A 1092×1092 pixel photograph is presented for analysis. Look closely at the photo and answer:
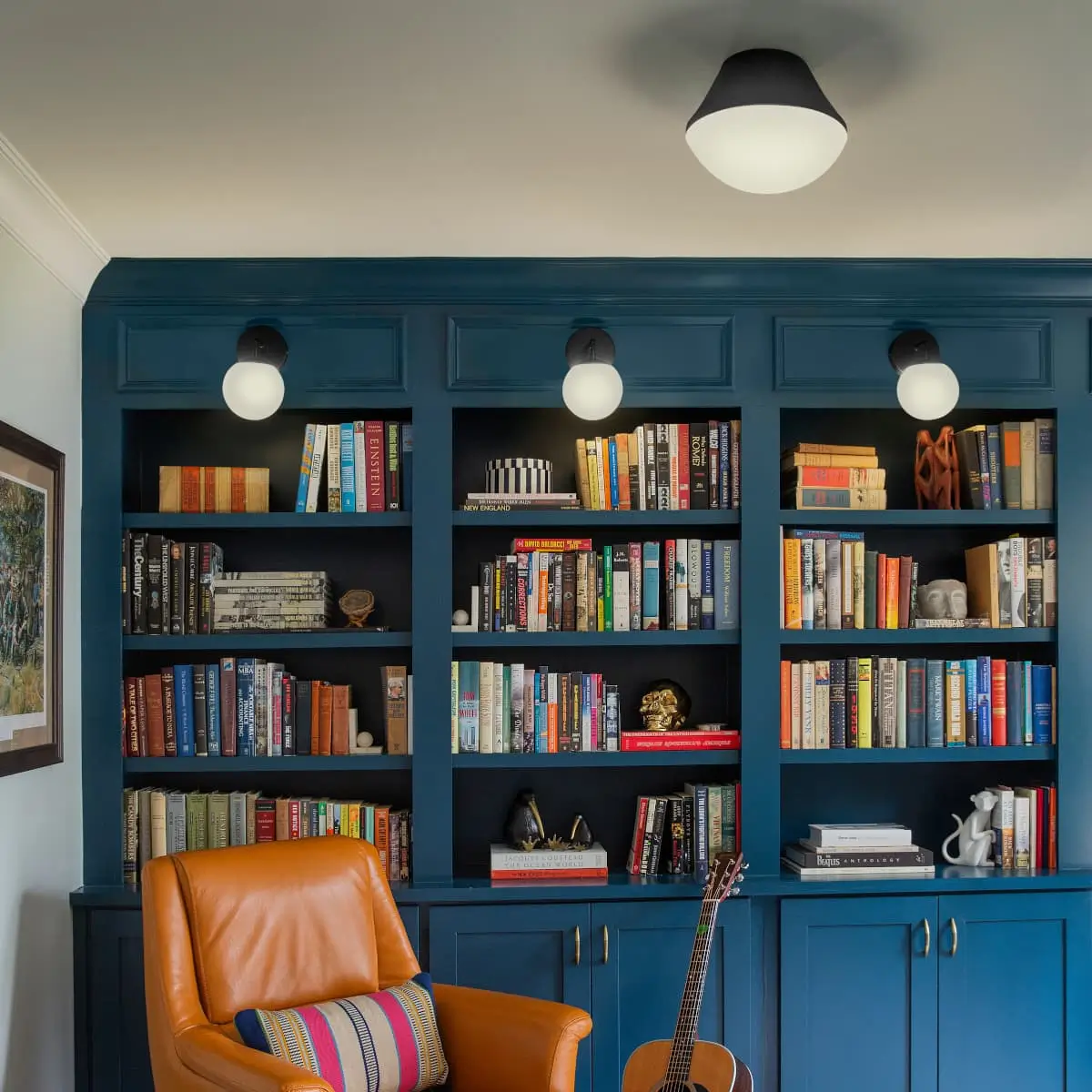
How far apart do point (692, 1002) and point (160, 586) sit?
1870mm

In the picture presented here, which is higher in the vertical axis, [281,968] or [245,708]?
[245,708]

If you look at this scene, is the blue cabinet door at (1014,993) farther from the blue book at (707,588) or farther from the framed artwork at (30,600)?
the framed artwork at (30,600)

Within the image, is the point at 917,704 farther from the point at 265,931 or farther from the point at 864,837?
the point at 265,931

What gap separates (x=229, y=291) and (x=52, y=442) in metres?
0.66

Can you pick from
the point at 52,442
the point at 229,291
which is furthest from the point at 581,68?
the point at 52,442

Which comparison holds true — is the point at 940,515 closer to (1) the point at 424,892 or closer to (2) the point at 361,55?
(1) the point at 424,892

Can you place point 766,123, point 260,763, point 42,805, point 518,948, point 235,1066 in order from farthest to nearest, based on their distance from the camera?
point 260,763 < point 518,948 < point 42,805 < point 235,1066 < point 766,123

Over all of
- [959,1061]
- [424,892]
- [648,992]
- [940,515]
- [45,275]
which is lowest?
[959,1061]

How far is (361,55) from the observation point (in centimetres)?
234

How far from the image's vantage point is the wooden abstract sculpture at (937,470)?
3.80 metres

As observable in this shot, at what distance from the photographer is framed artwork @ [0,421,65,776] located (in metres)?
2.96

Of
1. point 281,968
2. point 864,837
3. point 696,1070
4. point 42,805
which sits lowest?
point 696,1070

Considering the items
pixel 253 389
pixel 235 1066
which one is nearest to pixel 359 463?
pixel 253 389

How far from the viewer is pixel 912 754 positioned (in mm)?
3678
